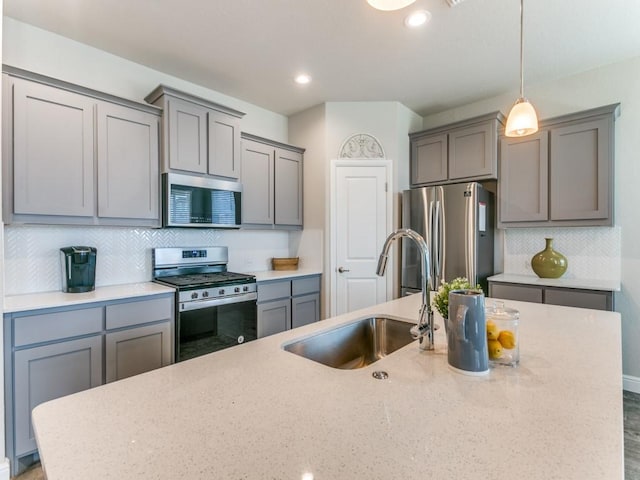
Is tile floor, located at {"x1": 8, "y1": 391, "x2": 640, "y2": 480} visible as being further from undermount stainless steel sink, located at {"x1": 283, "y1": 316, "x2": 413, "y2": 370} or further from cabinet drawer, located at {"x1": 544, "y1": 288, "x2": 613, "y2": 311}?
undermount stainless steel sink, located at {"x1": 283, "y1": 316, "x2": 413, "y2": 370}

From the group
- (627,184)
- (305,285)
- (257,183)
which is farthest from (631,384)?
(257,183)

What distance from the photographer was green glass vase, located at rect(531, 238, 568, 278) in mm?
2939

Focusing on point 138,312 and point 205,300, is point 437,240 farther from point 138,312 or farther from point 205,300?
point 138,312

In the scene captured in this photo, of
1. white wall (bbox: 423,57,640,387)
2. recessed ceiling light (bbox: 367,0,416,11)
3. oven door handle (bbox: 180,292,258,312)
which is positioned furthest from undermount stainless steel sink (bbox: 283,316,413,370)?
white wall (bbox: 423,57,640,387)

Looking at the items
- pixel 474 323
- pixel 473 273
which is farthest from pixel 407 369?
pixel 473 273

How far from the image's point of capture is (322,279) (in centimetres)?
360

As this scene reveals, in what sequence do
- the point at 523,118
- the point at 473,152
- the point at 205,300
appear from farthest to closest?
the point at 473,152 < the point at 205,300 < the point at 523,118

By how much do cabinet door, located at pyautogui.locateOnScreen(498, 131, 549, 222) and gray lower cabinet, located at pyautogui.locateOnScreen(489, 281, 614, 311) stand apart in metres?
0.65

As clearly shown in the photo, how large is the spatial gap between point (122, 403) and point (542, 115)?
391 cm

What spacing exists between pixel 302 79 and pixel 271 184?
3.46ft

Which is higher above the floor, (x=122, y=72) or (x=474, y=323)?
(x=122, y=72)

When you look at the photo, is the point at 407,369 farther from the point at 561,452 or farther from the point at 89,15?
the point at 89,15

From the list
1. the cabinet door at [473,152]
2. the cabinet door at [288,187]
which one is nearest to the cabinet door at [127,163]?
the cabinet door at [288,187]

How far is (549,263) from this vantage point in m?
2.96
